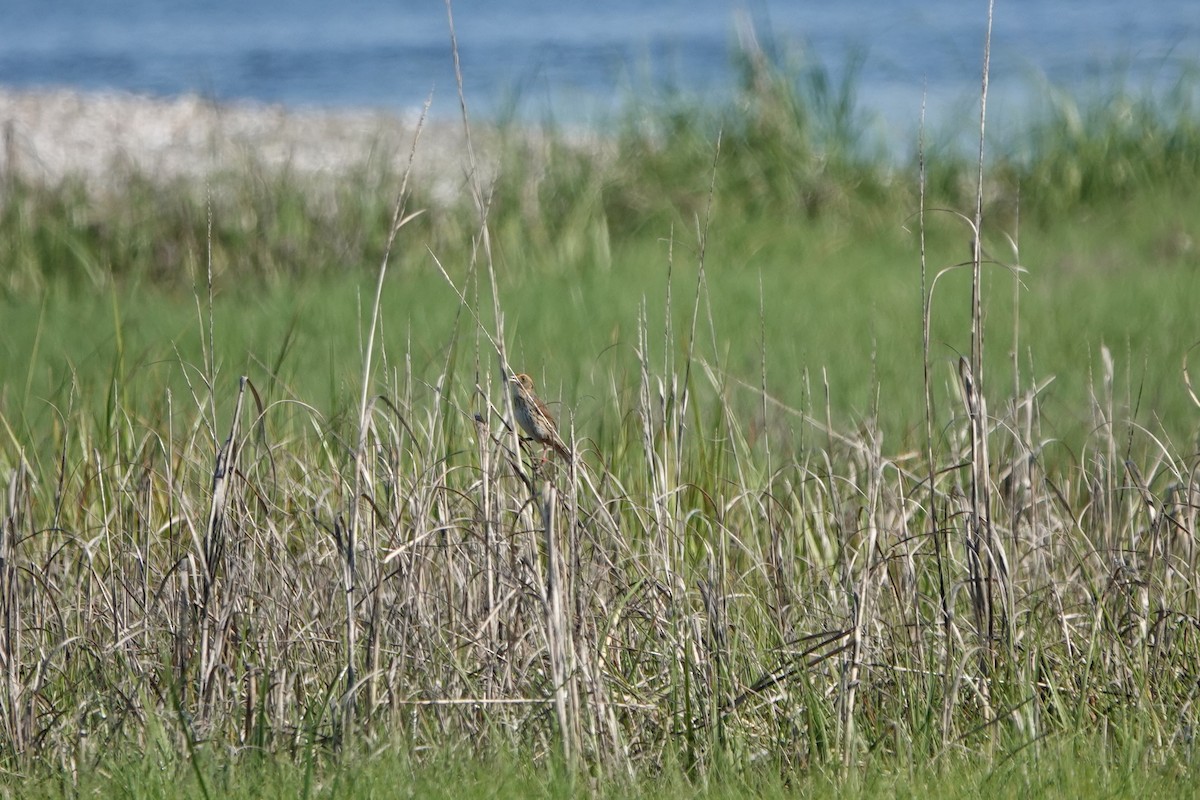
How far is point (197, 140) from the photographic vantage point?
449 inches

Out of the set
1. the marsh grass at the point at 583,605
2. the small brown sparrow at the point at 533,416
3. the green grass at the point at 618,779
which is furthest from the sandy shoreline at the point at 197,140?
the green grass at the point at 618,779

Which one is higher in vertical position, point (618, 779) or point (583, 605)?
point (583, 605)

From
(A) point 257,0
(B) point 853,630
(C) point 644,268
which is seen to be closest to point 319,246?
(C) point 644,268

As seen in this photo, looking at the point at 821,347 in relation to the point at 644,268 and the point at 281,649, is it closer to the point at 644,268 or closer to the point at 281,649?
the point at 644,268

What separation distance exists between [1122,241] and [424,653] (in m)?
5.03

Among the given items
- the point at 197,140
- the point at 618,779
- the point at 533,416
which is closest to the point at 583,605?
the point at 618,779

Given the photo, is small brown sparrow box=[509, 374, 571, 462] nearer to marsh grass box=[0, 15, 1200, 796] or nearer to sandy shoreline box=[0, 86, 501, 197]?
marsh grass box=[0, 15, 1200, 796]

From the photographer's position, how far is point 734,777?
2459 millimetres

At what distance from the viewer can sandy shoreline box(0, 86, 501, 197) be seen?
317 inches

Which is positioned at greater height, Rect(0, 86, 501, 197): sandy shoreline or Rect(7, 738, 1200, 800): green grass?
Rect(0, 86, 501, 197): sandy shoreline

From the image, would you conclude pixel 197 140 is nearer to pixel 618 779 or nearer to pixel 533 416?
pixel 533 416

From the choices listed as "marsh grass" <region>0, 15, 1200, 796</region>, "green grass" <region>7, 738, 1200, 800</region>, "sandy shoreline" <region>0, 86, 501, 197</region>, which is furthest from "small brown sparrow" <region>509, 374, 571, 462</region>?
"sandy shoreline" <region>0, 86, 501, 197</region>

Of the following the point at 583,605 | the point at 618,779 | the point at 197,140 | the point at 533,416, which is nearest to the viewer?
the point at 618,779

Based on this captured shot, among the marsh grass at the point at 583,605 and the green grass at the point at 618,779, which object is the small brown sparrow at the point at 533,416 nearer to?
the marsh grass at the point at 583,605
